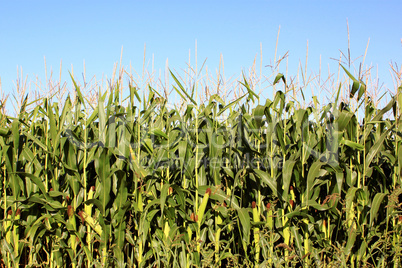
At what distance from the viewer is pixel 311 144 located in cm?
303

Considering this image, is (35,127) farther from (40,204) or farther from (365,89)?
(365,89)

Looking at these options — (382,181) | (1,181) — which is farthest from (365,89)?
(1,181)

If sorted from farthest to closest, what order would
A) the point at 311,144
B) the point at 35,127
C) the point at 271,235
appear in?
1. the point at 35,127
2. the point at 311,144
3. the point at 271,235

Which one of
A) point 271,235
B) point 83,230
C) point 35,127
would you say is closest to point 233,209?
point 271,235

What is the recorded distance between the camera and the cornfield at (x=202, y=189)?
289 cm

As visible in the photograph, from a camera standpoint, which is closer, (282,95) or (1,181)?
(282,95)

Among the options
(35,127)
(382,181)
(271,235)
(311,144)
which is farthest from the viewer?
(35,127)

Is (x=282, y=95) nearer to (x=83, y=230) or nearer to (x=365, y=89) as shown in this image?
(x=365, y=89)

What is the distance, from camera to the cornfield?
289cm

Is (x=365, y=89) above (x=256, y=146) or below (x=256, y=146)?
above

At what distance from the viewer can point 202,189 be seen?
296cm

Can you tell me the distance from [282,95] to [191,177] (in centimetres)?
113

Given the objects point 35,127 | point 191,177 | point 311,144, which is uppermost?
point 35,127

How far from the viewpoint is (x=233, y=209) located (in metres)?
2.93
